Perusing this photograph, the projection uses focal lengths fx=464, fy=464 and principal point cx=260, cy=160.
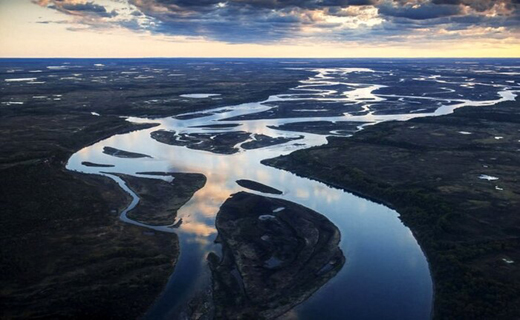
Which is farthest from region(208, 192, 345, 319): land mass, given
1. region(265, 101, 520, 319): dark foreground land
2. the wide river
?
region(265, 101, 520, 319): dark foreground land

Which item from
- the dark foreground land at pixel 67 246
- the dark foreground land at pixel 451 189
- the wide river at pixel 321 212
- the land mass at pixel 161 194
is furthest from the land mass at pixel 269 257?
the dark foreground land at pixel 451 189

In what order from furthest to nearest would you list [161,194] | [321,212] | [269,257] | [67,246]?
1. [161,194]
2. [321,212]
3. [67,246]
4. [269,257]

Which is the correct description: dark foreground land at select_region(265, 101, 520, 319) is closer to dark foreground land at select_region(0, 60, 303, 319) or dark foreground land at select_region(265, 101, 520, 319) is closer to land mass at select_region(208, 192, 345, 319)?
land mass at select_region(208, 192, 345, 319)

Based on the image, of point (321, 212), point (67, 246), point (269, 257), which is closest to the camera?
point (269, 257)

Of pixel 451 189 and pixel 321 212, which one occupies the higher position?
pixel 451 189

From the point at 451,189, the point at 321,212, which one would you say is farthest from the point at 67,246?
the point at 451,189

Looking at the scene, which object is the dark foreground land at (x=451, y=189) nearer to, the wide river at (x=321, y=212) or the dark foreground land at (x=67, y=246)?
the wide river at (x=321, y=212)

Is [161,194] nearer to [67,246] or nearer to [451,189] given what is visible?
[67,246]
